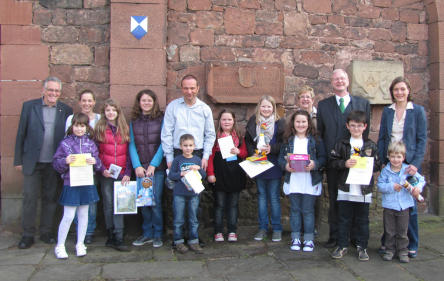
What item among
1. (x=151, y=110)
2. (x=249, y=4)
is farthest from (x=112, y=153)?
(x=249, y=4)

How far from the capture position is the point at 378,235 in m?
4.66

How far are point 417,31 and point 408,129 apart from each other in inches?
97.1

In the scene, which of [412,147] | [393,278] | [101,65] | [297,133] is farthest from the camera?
[101,65]

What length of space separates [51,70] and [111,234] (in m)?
2.21

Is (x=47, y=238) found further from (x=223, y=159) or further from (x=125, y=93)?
(x=223, y=159)

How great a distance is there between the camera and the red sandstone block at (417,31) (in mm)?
5629

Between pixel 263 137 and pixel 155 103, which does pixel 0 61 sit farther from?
pixel 263 137

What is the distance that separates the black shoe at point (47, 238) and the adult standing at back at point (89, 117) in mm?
Result: 374

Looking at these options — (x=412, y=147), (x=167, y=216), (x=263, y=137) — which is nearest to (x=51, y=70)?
(x=167, y=216)

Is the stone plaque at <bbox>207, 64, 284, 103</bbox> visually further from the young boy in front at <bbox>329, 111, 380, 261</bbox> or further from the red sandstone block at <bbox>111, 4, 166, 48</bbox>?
the young boy in front at <bbox>329, 111, 380, 261</bbox>

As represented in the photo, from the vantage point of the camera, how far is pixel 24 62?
4.84 metres

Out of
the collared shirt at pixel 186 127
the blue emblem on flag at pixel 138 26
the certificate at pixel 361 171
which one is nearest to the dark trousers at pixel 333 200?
the certificate at pixel 361 171

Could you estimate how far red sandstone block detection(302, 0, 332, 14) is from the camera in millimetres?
5363

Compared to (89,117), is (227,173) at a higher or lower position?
lower
